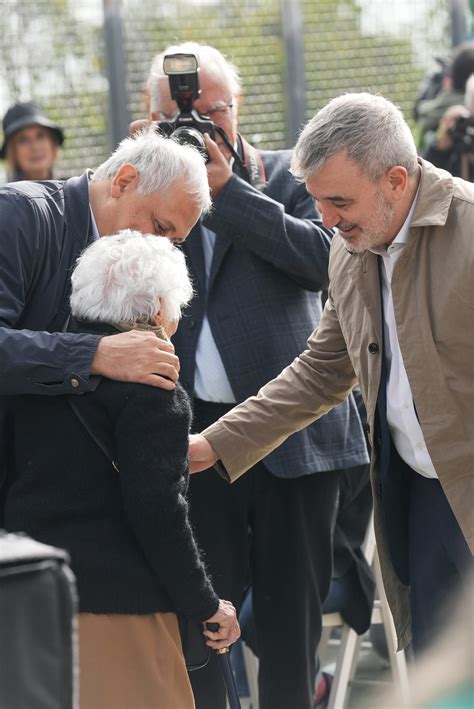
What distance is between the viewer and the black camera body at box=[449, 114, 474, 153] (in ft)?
17.4

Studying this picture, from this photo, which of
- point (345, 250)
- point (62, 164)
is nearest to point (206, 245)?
point (345, 250)

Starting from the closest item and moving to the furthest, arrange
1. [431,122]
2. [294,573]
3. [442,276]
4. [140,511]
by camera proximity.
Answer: [140,511]
[442,276]
[294,573]
[431,122]

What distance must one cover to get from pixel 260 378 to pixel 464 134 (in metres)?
2.28

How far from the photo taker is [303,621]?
3639 millimetres

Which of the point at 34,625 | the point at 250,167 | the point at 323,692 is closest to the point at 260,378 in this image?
the point at 250,167

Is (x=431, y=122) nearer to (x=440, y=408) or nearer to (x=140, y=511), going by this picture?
(x=440, y=408)

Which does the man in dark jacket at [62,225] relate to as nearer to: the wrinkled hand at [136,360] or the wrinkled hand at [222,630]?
the wrinkled hand at [136,360]

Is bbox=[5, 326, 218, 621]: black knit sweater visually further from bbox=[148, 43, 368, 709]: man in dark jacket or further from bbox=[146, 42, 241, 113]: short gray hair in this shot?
bbox=[146, 42, 241, 113]: short gray hair

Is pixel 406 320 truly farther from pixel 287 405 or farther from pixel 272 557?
pixel 272 557

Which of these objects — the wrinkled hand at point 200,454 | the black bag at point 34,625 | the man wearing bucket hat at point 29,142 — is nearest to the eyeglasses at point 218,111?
the wrinkled hand at point 200,454

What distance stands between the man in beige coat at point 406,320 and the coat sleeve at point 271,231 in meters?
0.27

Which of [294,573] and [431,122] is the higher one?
[431,122]

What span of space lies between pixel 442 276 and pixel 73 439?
0.96 m

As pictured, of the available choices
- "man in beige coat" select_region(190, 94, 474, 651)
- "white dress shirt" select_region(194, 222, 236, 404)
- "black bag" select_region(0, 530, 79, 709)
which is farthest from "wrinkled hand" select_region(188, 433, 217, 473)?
"black bag" select_region(0, 530, 79, 709)
